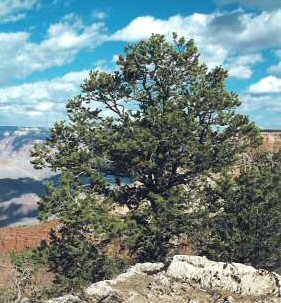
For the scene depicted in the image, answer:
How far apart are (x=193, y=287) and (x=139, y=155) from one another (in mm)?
17181

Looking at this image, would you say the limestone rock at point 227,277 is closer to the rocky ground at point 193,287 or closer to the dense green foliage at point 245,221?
the rocky ground at point 193,287

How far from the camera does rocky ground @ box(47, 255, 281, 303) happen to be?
1747 cm

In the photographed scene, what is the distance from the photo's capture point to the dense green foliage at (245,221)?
3344cm

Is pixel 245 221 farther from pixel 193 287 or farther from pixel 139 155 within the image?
pixel 193 287

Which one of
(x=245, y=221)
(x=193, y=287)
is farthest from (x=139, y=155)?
(x=193, y=287)

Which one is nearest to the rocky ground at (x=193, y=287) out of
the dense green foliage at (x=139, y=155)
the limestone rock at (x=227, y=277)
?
the limestone rock at (x=227, y=277)

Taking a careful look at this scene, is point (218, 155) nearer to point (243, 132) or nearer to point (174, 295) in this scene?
point (243, 132)

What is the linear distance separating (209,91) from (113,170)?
8.40 m

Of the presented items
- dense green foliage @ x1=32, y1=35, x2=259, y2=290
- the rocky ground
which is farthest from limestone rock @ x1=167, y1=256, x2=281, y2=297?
dense green foliage @ x1=32, y1=35, x2=259, y2=290

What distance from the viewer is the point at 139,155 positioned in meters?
34.8

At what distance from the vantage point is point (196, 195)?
3603 cm

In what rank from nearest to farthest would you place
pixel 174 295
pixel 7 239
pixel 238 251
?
pixel 174 295 → pixel 238 251 → pixel 7 239

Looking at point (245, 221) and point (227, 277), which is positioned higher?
point (245, 221)

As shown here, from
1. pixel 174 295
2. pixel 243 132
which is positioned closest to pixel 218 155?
pixel 243 132
